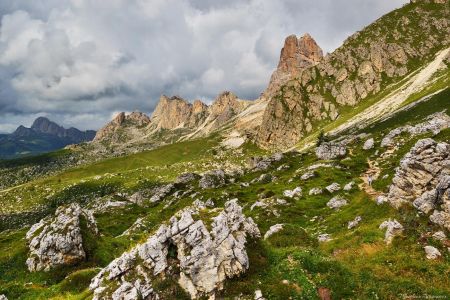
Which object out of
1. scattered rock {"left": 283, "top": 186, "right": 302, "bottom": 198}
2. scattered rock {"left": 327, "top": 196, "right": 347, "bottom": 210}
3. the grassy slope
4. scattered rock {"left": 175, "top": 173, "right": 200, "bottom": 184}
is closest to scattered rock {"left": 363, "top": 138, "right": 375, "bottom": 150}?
scattered rock {"left": 283, "top": 186, "right": 302, "bottom": 198}

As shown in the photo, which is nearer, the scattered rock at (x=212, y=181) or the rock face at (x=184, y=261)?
the rock face at (x=184, y=261)

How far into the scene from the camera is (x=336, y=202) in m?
71.5

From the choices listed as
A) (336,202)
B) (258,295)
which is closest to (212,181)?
(336,202)

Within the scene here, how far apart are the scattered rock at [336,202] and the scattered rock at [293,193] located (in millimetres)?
11075

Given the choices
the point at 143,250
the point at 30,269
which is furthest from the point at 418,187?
the point at 30,269

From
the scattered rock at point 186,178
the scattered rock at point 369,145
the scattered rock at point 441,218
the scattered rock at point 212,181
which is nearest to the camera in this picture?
the scattered rock at point 441,218

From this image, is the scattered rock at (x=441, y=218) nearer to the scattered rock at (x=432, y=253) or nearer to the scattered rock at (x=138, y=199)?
the scattered rock at (x=432, y=253)

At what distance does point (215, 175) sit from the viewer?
149500mm

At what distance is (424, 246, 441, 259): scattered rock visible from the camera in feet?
105

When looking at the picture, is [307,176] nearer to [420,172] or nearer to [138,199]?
[420,172]

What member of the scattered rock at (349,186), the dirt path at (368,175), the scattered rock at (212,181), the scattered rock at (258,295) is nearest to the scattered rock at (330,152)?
the dirt path at (368,175)

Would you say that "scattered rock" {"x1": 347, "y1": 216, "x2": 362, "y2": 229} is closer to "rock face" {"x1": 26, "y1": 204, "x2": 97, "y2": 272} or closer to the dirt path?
the dirt path

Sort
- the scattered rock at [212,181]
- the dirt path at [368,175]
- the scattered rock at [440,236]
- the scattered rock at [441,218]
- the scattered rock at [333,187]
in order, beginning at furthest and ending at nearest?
the scattered rock at [212,181] → the scattered rock at [333,187] → the dirt path at [368,175] → the scattered rock at [441,218] → the scattered rock at [440,236]

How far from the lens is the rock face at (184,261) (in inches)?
1076
